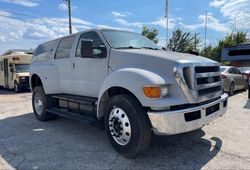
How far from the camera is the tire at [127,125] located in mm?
3674

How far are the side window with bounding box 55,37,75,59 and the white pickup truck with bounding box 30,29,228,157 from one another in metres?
0.11

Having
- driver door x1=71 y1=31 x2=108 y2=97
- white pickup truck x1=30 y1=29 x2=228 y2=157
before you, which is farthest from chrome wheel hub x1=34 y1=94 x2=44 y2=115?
driver door x1=71 y1=31 x2=108 y2=97

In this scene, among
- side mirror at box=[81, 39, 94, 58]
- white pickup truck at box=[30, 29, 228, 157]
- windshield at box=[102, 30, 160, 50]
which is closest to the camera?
Answer: white pickup truck at box=[30, 29, 228, 157]

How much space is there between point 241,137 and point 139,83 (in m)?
2.73

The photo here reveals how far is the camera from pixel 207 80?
411cm

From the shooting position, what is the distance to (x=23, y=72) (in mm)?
16188

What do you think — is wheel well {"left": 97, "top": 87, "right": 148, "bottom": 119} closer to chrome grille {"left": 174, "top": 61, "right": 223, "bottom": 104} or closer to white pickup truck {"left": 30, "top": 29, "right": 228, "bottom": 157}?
white pickup truck {"left": 30, "top": 29, "right": 228, "bottom": 157}

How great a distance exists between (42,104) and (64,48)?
1.69 metres

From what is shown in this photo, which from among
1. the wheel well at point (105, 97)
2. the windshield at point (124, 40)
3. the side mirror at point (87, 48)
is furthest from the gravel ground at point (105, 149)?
the windshield at point (124, 40)

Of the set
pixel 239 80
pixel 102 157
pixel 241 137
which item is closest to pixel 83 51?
pixel 102 157

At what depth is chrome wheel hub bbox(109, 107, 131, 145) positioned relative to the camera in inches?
153

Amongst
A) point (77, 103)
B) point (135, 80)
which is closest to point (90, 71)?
point (77, 103)

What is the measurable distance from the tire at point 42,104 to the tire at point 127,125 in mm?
2703

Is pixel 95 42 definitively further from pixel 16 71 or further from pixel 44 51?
pixel 16 71
